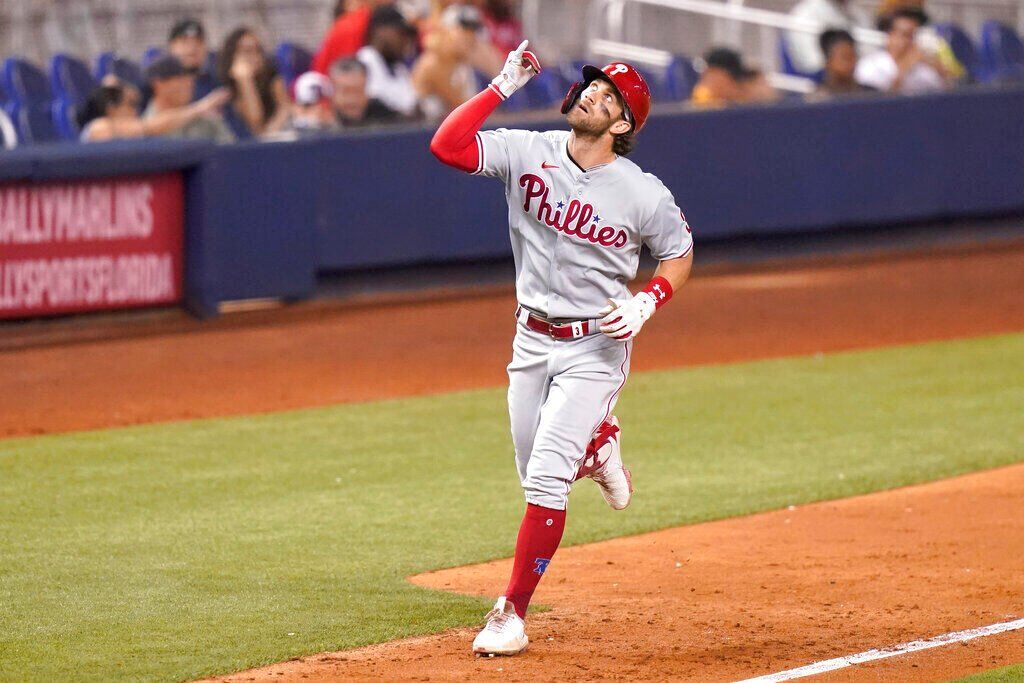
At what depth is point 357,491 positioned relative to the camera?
7336 mm

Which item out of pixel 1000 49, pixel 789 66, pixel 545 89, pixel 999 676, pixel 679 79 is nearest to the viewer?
pixel 999 676

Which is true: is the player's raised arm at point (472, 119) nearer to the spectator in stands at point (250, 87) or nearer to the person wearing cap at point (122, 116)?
the person wearing cap at point (122, 116)

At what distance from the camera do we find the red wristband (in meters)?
5.07

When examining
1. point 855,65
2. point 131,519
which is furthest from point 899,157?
point 131,519

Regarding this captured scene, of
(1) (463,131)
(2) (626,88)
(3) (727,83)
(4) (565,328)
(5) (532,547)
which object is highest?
(2) (626,88)

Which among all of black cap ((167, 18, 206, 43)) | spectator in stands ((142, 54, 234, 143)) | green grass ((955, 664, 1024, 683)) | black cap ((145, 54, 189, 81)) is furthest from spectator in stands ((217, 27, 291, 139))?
green grass ((955, 664, 1024, 683))

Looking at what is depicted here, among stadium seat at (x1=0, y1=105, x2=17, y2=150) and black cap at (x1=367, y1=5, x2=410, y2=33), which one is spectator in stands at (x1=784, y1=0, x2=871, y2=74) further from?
stadium seat at (x1=0, y1=105, x2=17, y2=150)

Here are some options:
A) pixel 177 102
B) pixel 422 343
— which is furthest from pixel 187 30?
pixel 422 343

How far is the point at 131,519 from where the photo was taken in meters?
6.75

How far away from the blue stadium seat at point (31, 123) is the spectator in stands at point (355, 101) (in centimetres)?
217

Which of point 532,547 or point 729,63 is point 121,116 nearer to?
point 729,63

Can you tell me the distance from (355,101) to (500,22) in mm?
2406

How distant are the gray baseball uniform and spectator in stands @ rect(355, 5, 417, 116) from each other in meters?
7.66

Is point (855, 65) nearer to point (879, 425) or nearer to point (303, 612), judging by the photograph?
point (879, 425)
